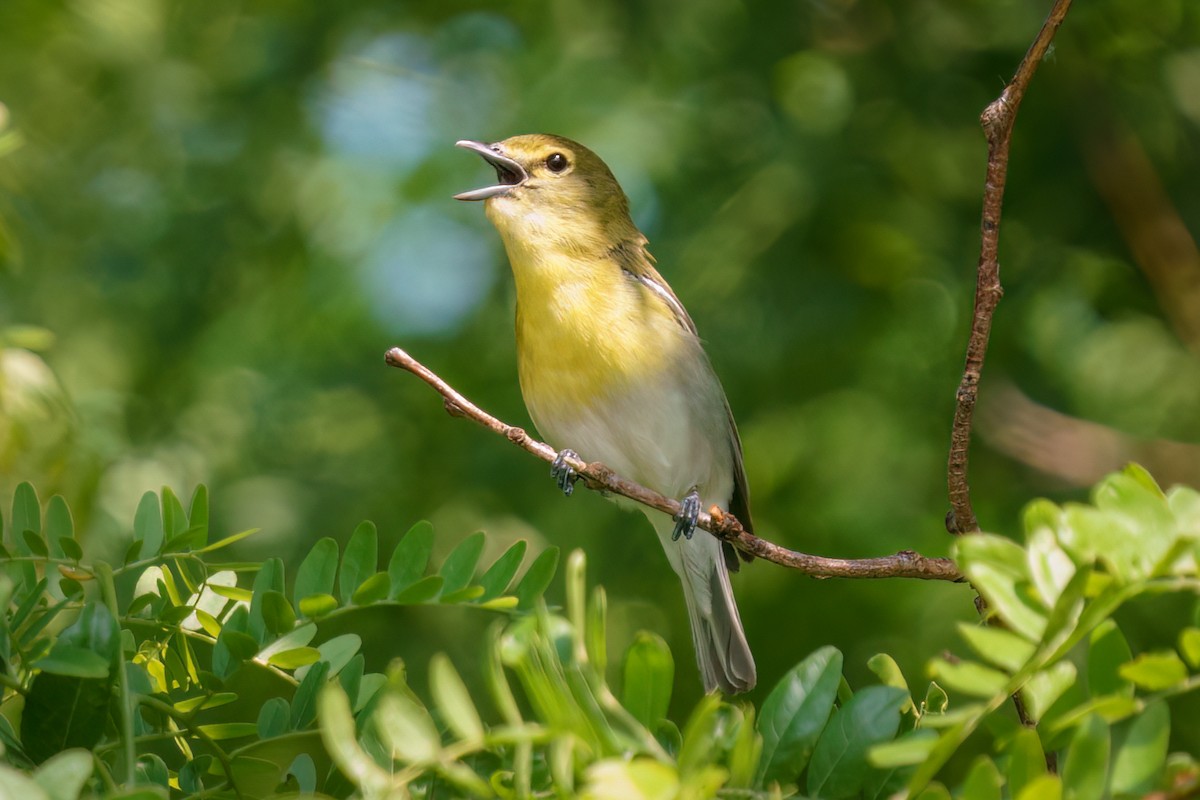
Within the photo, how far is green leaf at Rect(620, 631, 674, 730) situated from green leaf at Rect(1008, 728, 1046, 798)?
38 centimetres

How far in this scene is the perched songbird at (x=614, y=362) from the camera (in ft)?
14.4

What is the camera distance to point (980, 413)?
5.15 m

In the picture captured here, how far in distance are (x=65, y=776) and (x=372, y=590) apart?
812mm

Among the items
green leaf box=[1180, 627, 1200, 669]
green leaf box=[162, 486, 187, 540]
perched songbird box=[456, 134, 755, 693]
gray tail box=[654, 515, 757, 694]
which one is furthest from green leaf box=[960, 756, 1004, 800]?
gray tail box=[654, 515, 757, 694]

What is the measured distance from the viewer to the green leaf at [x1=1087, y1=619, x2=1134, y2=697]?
137 cm

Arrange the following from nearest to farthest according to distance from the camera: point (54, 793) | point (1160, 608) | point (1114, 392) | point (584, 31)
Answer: point (54, 793), point (1160, 608), point (1114, 392), point (584, 31)

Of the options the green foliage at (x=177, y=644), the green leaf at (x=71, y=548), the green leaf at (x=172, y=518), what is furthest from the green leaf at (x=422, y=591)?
the green leaf at (x=71, y=548)

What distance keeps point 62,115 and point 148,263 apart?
101cm

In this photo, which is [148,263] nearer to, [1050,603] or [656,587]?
[656,587]

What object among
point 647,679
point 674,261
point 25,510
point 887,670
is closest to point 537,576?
point 887,670

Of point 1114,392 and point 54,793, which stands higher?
point 54,793

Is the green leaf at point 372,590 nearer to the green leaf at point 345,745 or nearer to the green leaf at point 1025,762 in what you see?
the green leaf at point 345,745

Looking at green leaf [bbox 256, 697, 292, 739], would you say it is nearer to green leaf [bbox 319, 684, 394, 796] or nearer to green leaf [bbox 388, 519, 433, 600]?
green leaf [bbox 388, 519, 433, 600]

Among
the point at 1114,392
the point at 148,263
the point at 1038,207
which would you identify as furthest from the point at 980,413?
the point at 148,263
